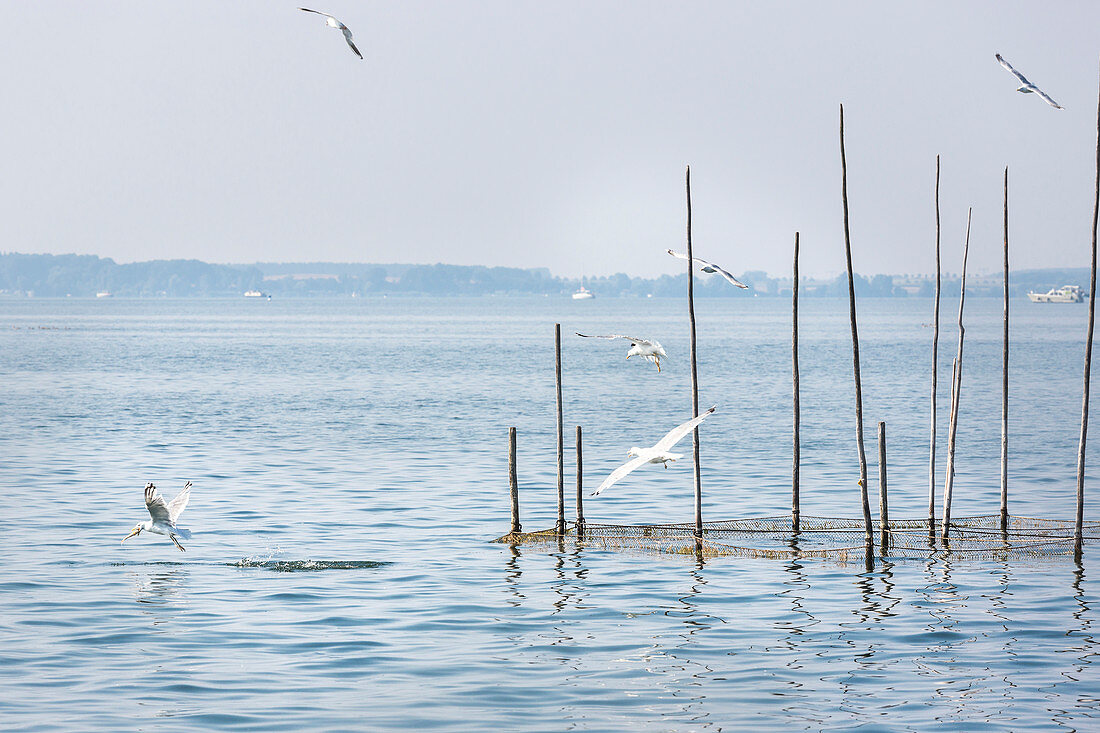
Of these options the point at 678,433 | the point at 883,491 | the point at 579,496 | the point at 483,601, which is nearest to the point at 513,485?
the point at 579,496

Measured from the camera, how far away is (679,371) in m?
114

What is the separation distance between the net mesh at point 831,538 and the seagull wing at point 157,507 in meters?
8.73

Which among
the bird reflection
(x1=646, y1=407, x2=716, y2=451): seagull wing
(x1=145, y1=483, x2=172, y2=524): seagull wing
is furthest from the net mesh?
(x1=145, y1=483, x2=172, y2=524): seagull wing

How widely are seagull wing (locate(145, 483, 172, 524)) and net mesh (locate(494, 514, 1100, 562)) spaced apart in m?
8.73

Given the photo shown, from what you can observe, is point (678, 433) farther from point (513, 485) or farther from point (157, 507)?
point (157, 507)

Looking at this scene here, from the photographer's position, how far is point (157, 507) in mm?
20062

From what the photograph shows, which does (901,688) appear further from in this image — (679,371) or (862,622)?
(679,371)

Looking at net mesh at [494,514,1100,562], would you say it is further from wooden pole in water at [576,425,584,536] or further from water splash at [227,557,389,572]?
water splash at [227,557,389,572]

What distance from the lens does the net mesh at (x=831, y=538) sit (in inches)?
990

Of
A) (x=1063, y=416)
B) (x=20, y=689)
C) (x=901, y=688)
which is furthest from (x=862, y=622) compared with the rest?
(x=1063, y=416)

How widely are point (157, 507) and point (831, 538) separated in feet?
46.6

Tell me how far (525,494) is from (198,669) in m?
18.4

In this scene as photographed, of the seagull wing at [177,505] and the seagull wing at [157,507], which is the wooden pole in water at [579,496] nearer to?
the seagull wing at [177,505]

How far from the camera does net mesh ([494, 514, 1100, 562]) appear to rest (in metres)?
25.2
